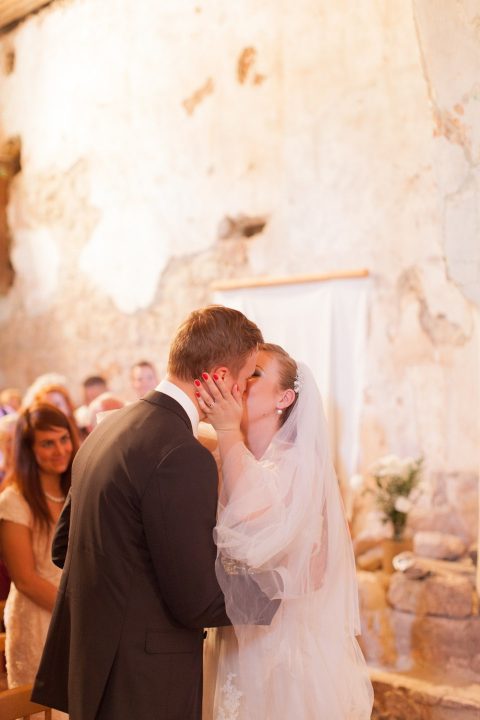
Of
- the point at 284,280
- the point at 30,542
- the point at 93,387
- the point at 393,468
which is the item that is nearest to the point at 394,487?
the point at 393,468

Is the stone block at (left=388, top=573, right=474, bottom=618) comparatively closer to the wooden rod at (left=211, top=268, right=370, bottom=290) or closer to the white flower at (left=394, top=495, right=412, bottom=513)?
the white flower at (left=394, top=495, right=412, bottom=513)

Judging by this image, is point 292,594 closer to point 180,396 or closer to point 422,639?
point 180,396

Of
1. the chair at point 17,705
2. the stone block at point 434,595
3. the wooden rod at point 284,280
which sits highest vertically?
the wooden rod at point 284,280

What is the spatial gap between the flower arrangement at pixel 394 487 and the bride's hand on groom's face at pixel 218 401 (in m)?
3.10

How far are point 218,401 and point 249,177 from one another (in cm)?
531

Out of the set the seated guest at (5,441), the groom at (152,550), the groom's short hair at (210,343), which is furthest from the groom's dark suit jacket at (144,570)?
the seated guest at (5,441)

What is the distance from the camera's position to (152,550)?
2180mm

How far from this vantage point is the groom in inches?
85.3

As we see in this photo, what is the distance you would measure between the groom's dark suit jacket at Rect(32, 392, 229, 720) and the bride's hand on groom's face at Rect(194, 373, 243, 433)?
0.08 m

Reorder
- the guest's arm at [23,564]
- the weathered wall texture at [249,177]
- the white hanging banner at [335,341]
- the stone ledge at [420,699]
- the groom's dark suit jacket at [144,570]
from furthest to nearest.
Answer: the white hanging banner at [335,341] → the weathered wall texture at [249,177] → the stone ledge at [420,699] → the guest's arm at [23,564] → the groom's dark suit jacket at [144,570]

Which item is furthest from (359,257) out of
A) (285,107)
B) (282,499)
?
(282,499)

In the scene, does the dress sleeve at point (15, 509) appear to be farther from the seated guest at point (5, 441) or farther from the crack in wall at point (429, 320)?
the crack in wall at point (429, 320)

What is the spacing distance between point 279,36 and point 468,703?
5.31m

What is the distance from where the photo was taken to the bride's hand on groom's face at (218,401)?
2.31 meters
